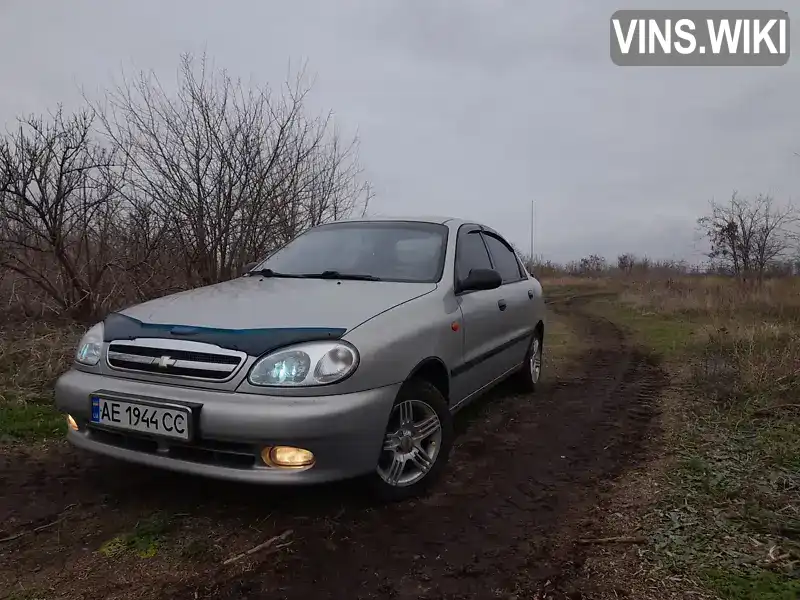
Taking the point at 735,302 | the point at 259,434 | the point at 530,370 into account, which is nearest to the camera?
the point at 259,434

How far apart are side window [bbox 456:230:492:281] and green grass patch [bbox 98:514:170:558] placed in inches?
82.0

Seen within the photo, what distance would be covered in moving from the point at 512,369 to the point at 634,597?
2.56m

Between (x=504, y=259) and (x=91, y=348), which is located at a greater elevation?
(x=504, y=259)

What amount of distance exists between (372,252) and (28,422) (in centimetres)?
256

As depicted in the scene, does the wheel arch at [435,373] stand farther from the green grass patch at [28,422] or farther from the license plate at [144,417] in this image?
the green grass patch at [28,422]

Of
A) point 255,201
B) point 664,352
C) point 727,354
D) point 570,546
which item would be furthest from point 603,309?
point 570,546

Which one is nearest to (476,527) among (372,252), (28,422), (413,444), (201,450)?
(413,444)

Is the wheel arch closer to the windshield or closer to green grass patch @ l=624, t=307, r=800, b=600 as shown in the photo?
the windshield

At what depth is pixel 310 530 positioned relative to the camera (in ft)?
7.69

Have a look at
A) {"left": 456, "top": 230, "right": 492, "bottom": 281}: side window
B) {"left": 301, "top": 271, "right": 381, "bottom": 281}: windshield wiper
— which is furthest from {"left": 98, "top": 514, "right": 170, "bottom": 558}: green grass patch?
{"left": 456, "top": 230, "right": 492, "bottom": 281}: side window

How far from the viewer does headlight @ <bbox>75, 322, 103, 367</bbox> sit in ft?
8.36

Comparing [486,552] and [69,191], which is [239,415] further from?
[69,191]

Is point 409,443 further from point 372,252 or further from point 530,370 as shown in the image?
point 530,370

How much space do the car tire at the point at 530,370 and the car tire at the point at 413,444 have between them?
2161mm
